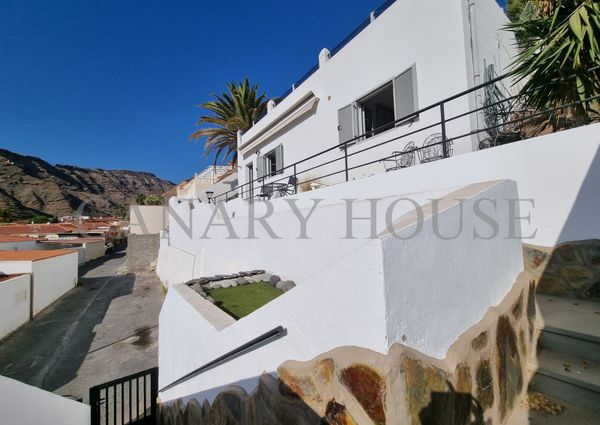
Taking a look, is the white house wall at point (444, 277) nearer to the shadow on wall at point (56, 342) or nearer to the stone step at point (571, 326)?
the stone step at point (571, 326)

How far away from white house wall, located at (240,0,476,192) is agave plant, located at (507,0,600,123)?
1170mm

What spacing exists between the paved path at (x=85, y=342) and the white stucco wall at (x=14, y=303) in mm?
372

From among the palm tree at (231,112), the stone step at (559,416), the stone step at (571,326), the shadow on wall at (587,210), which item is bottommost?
→ the stone step at (559,416)

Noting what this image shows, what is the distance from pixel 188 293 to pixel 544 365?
4502 mm

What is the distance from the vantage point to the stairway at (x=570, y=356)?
2033 mm

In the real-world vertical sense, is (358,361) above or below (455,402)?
above

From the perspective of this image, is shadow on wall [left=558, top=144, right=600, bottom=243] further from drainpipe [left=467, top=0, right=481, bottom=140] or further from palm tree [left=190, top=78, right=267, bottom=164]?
palm tree [left=190, top=78, right=267, bottom=164]

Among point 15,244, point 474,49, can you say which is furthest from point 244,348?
point 15,244

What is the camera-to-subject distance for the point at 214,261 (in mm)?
8836

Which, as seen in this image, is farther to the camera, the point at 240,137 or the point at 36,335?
the point at 240,137

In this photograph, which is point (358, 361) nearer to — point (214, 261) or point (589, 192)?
point (589, 192)

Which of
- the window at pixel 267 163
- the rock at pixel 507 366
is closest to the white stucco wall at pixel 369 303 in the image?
the rock at pixel 507 366

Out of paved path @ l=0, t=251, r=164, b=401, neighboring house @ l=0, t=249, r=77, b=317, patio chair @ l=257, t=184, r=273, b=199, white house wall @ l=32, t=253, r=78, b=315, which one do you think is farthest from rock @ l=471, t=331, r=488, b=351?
white house wall @ l=32, t=253, r=78, b=315

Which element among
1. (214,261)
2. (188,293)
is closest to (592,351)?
(188,293)
